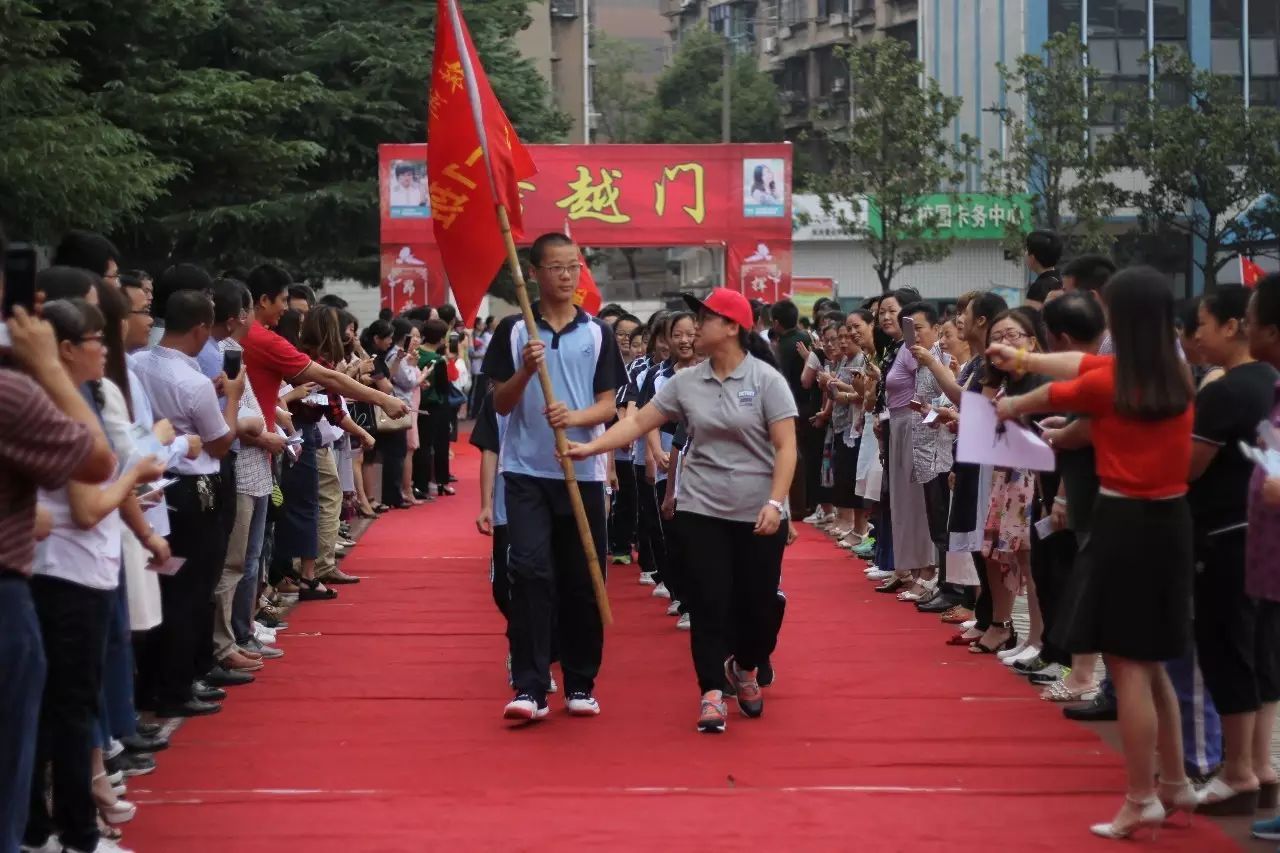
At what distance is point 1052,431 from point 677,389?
1810mm

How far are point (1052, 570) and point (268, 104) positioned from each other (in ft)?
55.2

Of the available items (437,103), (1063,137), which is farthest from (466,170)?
(1063,137)

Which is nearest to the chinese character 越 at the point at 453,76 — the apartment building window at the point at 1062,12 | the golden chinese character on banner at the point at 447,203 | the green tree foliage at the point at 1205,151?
the golden chinese character on banner at the point at 447,203

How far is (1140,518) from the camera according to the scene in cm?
599

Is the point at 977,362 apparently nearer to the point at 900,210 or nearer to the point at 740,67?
the point at 900,210

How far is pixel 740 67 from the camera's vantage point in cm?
6366

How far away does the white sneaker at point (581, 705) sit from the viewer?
810 cm

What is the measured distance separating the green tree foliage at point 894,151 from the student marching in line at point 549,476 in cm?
3055

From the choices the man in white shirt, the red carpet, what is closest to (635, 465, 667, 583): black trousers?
the red carpet

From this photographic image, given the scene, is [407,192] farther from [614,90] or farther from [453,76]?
[614,90]

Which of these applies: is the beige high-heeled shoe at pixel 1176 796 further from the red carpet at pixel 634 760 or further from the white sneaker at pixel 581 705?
the white sneaker at pixel 581 705

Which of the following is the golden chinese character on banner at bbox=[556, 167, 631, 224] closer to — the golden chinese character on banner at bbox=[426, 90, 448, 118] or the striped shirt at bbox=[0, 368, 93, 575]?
the golden chinese character on banner at bbox=[426, 90, 448, 118]

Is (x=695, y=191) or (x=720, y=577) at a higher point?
(x=695, y=191)

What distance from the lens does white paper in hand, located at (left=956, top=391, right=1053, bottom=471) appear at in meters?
6.57
